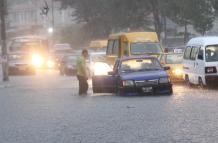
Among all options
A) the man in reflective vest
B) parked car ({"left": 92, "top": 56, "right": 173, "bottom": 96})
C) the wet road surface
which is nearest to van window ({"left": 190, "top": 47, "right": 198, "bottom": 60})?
parked car ({"left": 92, "top": 56, "right": 173, "bottom": 96})

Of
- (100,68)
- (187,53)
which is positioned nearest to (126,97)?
(187,53)

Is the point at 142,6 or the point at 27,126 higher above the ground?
the point at 142,6

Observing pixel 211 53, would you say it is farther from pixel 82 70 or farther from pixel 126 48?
pixel 126 48

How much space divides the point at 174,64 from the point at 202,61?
590cm

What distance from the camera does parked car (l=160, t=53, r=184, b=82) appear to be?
1283 inches

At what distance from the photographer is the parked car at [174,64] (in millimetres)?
32594

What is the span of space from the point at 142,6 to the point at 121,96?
132ft

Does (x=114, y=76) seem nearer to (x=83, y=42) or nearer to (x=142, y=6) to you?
(x=142, y=6)

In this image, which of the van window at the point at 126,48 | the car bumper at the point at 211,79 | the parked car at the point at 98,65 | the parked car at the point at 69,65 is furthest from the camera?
the parked car at the point at 69,65

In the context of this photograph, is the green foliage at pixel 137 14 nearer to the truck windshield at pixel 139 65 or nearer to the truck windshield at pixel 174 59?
the truck windshield at pixel 174 59

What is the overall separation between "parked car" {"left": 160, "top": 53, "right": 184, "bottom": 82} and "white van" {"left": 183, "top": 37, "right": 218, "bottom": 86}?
2438mm

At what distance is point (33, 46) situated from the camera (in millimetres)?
55625

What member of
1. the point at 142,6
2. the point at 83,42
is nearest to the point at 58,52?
the point at 142,6

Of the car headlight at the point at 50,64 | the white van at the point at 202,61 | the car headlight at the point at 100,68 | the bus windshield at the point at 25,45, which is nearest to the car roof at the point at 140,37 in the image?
→ the car headlight at the point at 100,68
